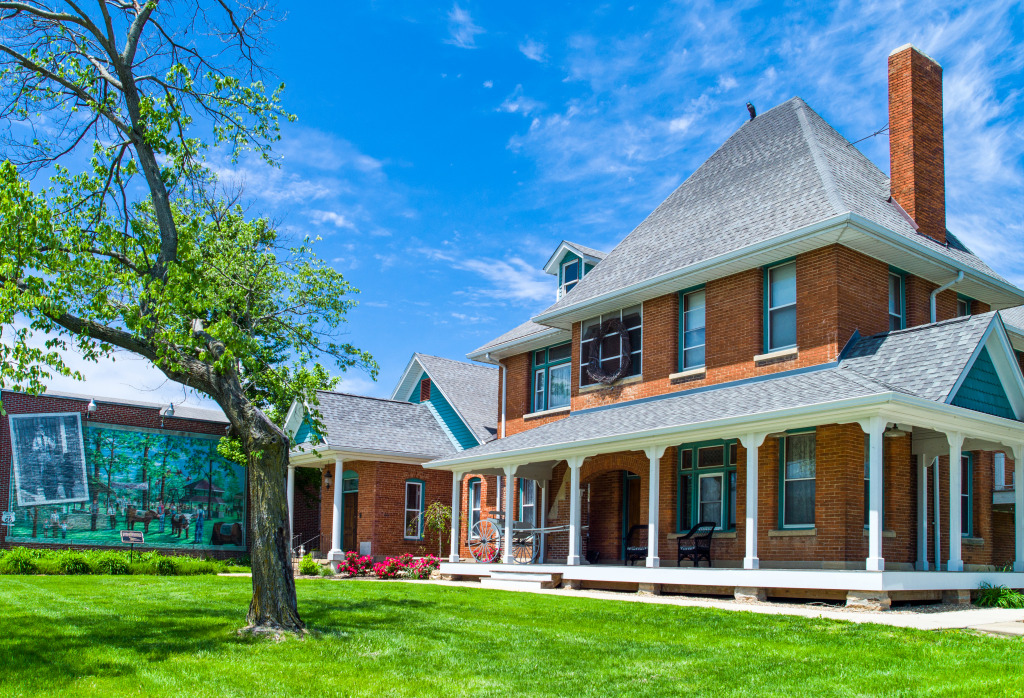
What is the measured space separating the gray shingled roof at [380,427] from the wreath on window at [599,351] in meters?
7.90

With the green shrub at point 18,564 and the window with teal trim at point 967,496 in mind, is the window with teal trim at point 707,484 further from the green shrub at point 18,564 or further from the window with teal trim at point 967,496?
the green shrub at point 18,564

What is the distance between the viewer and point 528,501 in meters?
24.4

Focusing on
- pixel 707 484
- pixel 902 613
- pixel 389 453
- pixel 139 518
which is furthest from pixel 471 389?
pixel 902 613

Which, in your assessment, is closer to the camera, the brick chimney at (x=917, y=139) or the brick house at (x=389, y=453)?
the brick chimney at (x=917, y=139)

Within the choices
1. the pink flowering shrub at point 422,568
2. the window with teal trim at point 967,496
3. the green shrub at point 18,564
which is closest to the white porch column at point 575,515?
the pink flowering shrub at point 422,568

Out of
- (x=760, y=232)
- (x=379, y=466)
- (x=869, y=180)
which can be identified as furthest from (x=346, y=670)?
(x=379, y=466)

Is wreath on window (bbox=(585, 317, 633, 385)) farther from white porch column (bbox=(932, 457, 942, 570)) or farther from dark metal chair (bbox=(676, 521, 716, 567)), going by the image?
white porch column (bbox=(932, 457, 942, 570))

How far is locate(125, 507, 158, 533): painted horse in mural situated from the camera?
95.2 ft

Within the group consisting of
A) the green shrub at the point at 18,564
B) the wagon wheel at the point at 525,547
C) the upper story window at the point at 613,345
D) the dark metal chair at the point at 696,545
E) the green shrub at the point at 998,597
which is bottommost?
the green shrub at the point at 18,564

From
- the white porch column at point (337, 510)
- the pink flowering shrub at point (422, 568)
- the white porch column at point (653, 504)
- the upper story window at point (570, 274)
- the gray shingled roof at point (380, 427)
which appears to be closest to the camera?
the white porch column at point (653, 504)

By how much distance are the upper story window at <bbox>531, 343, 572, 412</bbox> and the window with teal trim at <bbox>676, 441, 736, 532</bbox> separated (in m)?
5.97

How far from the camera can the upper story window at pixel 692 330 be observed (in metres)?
18.7

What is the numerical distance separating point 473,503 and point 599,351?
27.6 ft

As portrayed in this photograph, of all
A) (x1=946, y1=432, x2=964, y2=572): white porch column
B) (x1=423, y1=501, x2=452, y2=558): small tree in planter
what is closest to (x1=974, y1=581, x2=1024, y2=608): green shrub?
(x1=946, y1=432, x2=964, y2=572): white porch column
